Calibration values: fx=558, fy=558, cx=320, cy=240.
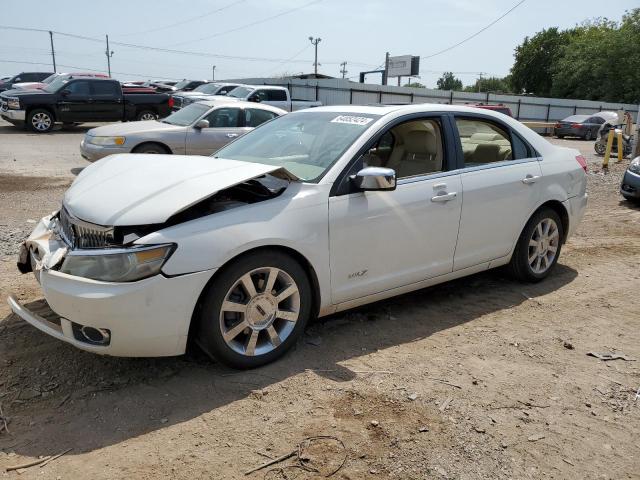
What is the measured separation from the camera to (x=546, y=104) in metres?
41.2

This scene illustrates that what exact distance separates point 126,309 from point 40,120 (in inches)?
706

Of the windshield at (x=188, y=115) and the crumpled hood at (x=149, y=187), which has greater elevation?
the windshield at (x=188, y=115)

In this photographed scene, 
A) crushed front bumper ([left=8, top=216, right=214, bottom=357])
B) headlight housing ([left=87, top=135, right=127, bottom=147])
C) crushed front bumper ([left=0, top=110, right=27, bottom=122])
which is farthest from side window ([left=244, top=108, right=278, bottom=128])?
crushed front bumper ([left=0, top=110, right=27, bottom=122])

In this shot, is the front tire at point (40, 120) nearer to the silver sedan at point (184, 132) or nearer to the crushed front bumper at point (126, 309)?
the silver sedan at point (184, 132)

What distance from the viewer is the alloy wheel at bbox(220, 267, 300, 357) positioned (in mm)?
3305

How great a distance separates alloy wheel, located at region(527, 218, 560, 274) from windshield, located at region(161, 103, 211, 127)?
25.3 feet

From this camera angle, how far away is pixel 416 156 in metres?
4.54

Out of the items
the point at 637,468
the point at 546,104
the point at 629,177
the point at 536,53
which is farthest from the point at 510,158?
the point at 536,53

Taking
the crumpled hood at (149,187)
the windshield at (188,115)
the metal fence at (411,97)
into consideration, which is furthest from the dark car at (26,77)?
the crumpled hood at (149,187)

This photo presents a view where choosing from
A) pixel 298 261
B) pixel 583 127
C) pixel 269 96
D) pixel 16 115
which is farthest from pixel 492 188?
pixel 583 127

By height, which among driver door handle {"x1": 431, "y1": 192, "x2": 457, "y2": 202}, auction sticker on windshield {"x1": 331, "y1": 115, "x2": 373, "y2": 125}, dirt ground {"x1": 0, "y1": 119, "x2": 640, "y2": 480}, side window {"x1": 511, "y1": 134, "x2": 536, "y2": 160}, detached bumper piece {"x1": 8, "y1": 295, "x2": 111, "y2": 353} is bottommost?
dirt ground {"x1": 0, "y1": 119, "x2": 640, "y2": 480}

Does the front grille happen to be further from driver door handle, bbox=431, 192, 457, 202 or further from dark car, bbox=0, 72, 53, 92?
dark car, bbox=0, 72, 53, 92

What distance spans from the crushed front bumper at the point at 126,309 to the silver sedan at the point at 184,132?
768cm

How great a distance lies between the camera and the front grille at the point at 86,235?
124 inches
